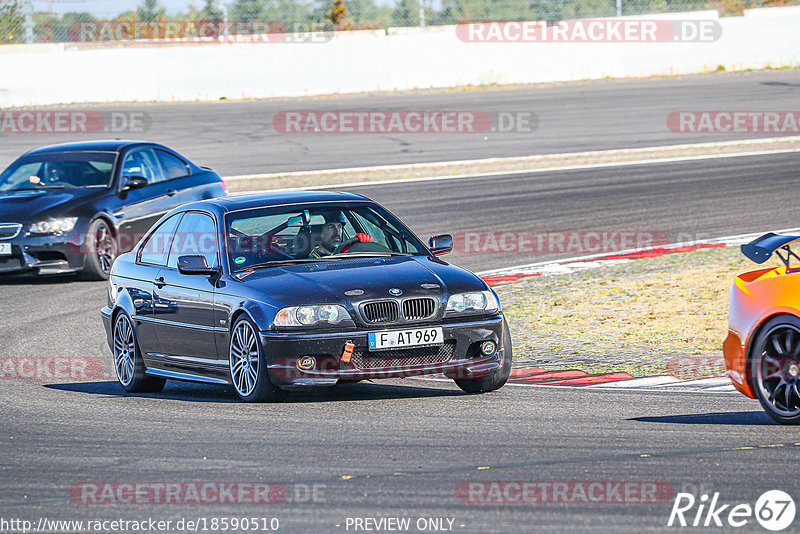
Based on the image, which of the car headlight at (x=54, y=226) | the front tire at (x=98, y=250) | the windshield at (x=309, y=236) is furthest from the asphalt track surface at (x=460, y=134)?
the windshield at (x=309, y=236)

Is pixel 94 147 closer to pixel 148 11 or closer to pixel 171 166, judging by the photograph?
pixel 171 166

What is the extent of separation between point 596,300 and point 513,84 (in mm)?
23811

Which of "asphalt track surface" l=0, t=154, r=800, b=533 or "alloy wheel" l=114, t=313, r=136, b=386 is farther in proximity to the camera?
"alloy wheel" l=114, t=313, r=136, b=386

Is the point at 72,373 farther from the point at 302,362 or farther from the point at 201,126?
the point at 201,126

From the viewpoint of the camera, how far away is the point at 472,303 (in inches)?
346

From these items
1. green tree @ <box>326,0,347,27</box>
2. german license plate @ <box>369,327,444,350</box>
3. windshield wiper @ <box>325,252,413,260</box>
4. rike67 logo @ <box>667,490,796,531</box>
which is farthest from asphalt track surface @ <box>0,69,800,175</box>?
rike67 logo @ <box>667,490,796,531</box>

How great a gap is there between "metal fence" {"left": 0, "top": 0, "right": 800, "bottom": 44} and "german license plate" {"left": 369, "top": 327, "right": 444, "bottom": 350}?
2492 centimetres

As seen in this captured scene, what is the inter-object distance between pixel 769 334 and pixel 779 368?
198 millimetres

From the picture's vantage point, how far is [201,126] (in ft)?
99.4

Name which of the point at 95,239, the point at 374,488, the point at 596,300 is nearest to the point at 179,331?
the point at 374,488

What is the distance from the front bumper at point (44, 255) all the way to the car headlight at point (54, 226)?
0.05 metres

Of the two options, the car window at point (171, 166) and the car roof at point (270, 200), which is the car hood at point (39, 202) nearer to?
the car window at point (171, 166)

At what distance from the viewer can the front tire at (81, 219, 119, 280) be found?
15.5 metres

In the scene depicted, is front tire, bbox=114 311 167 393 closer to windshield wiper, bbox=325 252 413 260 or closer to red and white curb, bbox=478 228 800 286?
windshield wiper, bbox=325 252 413 260
